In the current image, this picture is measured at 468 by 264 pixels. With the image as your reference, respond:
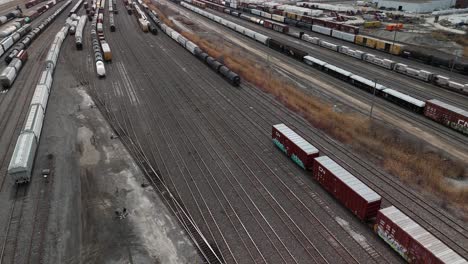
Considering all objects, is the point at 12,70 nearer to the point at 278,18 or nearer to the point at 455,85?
the point at 455,85

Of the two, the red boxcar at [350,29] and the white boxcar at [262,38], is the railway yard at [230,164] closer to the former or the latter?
the white boxcar at [262,38]

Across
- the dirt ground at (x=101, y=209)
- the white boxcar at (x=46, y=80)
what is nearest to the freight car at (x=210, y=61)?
the dirt ground at (x=101, y=209)

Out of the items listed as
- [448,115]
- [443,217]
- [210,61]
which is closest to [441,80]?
[448,115]

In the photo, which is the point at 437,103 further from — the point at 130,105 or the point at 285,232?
the point at 130,105

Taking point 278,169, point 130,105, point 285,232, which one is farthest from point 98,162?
point 285,232

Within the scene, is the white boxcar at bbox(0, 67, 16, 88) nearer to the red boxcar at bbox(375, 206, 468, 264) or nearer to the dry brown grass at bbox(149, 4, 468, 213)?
the dry brown grass at bbox(149, 4, 468, 213)

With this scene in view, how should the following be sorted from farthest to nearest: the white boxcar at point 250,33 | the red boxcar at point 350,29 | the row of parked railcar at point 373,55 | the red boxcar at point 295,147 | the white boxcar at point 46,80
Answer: the red boxcar at point 350,29, the white boxcar at point 250,33, the row of parked railcar at point 373,55, the white boxcar at point 46,80, the red boxcar at point 295,147
